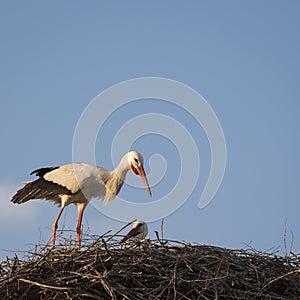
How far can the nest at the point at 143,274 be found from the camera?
209 inches

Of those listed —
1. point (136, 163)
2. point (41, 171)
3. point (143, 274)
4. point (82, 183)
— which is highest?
point (41, 171)

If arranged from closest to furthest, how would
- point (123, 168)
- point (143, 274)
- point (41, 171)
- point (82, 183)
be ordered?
point (143, 274)
point (82, 183)
point (123, 168)
point (41, 171)

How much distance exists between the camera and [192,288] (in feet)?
17.6

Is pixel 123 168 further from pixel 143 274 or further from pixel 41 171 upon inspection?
pixel 143 274

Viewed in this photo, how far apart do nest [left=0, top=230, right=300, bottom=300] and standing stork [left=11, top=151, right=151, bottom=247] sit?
3938 millimetres

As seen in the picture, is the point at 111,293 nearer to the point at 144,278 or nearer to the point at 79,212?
the point at 144,278

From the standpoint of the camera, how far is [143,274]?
5.45 meters

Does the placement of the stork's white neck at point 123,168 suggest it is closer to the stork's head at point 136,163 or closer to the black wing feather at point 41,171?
the stork's head at point 136,163

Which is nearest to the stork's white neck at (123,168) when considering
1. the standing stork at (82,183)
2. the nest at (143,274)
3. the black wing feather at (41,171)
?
the standing stork at (82,183)

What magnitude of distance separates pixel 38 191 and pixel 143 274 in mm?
4955

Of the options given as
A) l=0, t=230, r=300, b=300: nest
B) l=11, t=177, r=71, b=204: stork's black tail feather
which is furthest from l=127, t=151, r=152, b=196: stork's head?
l=0, t=230, r=300, b=300: nest

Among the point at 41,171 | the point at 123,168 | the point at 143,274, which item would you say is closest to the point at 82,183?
the point at 123,168

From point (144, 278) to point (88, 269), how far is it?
38 centimetres

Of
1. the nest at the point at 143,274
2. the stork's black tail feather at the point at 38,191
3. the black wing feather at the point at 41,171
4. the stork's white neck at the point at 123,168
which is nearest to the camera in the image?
the nest at the point at 143,274
